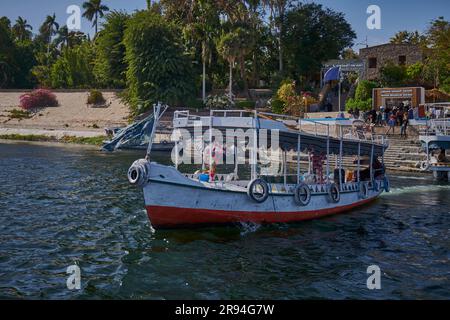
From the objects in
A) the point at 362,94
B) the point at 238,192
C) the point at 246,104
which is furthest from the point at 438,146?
the point at 246,104

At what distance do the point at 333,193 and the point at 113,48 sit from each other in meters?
57.7

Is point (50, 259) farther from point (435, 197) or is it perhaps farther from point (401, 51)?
→ point (401, 51)

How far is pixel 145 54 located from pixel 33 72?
122ft

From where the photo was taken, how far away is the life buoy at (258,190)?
57.0ft

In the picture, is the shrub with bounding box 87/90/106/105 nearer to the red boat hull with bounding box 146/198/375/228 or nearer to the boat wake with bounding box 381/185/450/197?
the boat wake with bounding box 381/185/450/197

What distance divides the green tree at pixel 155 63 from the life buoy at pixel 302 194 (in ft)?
144

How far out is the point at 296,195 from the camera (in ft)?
62.0

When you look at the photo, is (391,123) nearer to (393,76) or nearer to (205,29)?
(393,76)

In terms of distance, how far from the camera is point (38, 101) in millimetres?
77188

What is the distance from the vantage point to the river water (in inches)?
497

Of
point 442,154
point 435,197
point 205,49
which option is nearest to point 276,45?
point 205,49

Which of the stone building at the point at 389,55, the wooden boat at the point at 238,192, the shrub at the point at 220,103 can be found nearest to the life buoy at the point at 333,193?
the wooden boat at the point at 238,192

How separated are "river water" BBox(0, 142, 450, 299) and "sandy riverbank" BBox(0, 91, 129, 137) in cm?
4154

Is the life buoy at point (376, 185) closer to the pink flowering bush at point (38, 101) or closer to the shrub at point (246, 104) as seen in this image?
the shrub at point (246, 104)
